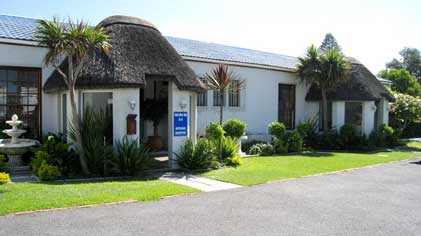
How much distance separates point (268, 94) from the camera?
2092cm

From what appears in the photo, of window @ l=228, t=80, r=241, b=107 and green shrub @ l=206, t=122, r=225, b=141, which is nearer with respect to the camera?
green shrub @ l=206, t=122, r=225, b=141

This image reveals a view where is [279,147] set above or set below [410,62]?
below

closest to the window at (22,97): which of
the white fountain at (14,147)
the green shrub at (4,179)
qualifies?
the white fountain at (14,147)

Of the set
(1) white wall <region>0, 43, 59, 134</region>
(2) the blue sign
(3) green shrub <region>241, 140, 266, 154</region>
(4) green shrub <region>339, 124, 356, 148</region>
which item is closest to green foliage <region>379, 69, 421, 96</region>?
(4) green shrub <region>339, 124, 356, 148</region>

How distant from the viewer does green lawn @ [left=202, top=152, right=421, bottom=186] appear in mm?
11695

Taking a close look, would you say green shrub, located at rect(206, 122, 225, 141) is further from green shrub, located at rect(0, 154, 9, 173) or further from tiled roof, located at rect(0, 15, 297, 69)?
green shrub, located at rect(0, 154, 9, 173)

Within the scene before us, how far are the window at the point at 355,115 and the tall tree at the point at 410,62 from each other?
5894 centimetres

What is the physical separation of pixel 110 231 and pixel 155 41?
8.72m

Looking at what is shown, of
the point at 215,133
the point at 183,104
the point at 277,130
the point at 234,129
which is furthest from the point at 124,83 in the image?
the point at 277,130

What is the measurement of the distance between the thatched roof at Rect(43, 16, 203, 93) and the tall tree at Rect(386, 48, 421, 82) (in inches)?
2837

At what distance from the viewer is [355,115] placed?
22656 millimetres

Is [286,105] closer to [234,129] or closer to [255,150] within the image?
[255,150]

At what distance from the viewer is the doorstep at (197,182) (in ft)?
33.2

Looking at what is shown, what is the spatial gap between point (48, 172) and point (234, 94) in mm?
11113
